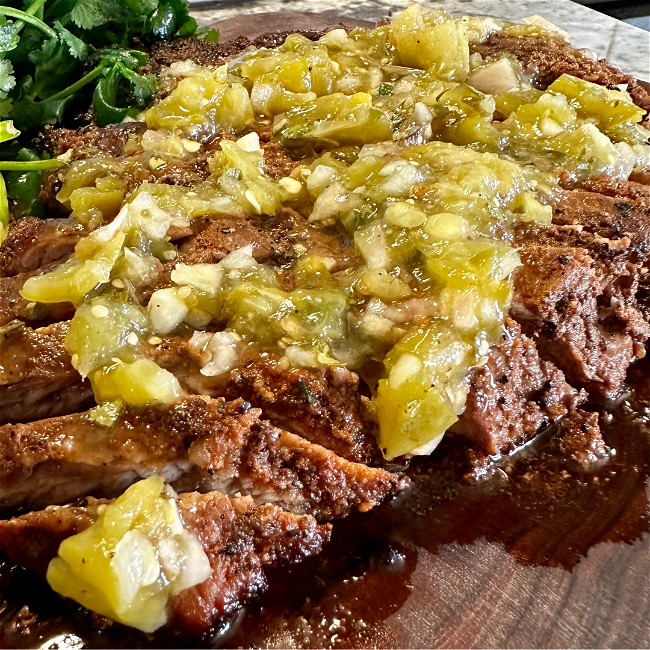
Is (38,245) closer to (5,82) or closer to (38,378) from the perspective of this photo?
(38,378)

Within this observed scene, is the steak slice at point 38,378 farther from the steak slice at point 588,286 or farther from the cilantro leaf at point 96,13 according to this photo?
the cilantro leaf at point 96,13

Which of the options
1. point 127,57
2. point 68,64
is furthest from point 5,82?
point 127,57

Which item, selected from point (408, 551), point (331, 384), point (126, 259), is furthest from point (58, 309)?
point (408, 551)

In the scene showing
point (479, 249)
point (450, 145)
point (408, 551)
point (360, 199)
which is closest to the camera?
point (408, 551)


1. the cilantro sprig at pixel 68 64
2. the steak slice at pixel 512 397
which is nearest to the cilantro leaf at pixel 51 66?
the cilantro sprig at pixel 68 64

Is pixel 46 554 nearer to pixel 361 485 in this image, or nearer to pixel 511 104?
pixel 361 485

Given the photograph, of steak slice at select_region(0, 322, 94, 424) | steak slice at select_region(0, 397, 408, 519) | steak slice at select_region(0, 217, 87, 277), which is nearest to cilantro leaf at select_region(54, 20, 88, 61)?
steak slice at select_region(0, 217, 87, 277)
